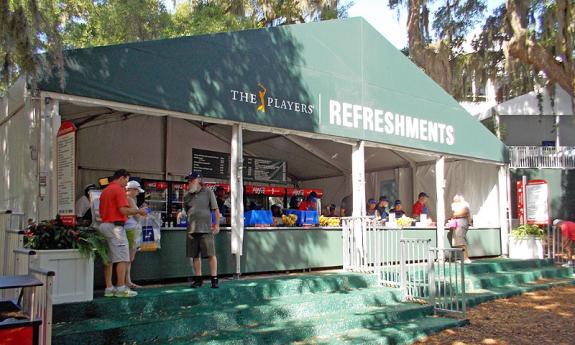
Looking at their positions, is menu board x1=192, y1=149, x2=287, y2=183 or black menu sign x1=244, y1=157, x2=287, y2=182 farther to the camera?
black menu sign x1=244, y1=157, x2=287, y2=182

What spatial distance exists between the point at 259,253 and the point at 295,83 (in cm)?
305

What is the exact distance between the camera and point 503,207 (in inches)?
544

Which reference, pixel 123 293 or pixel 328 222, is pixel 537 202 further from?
pixel 123 293

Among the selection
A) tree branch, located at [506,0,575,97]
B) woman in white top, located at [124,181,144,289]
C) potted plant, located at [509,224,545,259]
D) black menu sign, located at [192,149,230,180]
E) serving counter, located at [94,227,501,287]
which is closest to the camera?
woman in white top, located at [124,181,144,289]

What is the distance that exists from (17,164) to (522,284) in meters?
9.72

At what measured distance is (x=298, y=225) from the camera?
10.1 meters

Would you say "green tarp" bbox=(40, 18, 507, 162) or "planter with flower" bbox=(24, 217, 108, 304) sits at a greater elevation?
"green tarp" bbox=(40, 18, 507, 162)

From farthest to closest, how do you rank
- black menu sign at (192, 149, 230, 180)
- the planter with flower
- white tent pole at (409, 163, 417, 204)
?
1. white tent pole at (409, 163, 417, 204)
2. black menu sign at (192, 149, 230, 180)
3. the planter with flower

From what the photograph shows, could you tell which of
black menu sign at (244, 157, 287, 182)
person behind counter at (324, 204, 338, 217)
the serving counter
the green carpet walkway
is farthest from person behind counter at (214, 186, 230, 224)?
person behind counter at (324, 204, 338, 217)

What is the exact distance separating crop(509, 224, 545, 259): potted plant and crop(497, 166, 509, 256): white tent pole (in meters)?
0.20

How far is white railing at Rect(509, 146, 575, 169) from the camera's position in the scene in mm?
19750

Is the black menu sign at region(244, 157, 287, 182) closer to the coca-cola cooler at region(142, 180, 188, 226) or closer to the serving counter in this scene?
the coca-cola cooler at region(142, 180, 188, 226)

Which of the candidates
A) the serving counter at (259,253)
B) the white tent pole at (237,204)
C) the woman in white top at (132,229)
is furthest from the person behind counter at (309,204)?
the woman in white top at (132,229)

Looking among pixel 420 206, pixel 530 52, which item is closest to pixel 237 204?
pixel 420 206
